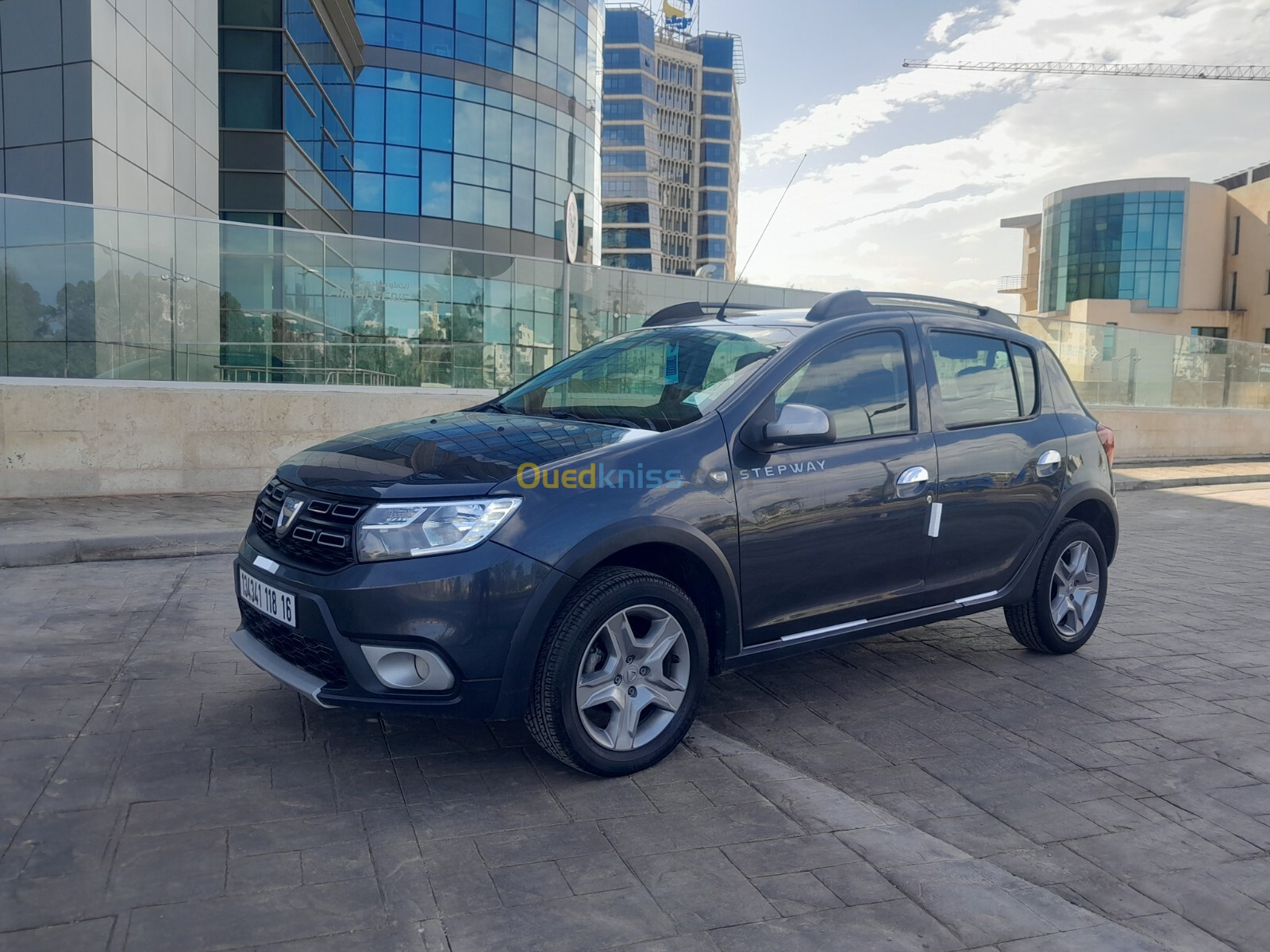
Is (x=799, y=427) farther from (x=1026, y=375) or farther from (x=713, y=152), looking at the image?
(x=713, y=152)

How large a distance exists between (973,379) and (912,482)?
810mm

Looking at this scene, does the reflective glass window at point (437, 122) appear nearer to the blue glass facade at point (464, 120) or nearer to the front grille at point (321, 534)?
the blue glass facade at point (464, 120)

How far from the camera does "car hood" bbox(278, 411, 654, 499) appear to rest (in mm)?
3348

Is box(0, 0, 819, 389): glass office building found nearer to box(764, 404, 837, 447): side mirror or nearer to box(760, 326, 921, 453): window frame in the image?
box(760, 326, 921, 453): window frame

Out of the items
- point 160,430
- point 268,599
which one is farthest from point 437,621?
point 160,430

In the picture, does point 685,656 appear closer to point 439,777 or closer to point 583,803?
point 583,803

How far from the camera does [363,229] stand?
130ft

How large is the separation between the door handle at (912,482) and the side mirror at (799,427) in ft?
1.71

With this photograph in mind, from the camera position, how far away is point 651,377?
436 cm

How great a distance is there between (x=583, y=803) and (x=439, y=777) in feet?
1.73

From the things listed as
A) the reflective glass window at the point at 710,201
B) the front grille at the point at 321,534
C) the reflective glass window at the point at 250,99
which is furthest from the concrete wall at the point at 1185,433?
the reflective glass window at the point at 710,201

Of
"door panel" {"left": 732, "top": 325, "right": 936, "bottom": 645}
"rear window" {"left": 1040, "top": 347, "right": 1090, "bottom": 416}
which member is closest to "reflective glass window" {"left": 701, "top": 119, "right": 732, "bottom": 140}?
"rear window" {"left": 1040, "top": 347, "right": 1090, "bottom": 416}

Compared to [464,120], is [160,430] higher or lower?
lower

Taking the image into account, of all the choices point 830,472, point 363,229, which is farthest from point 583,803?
point 363,229
